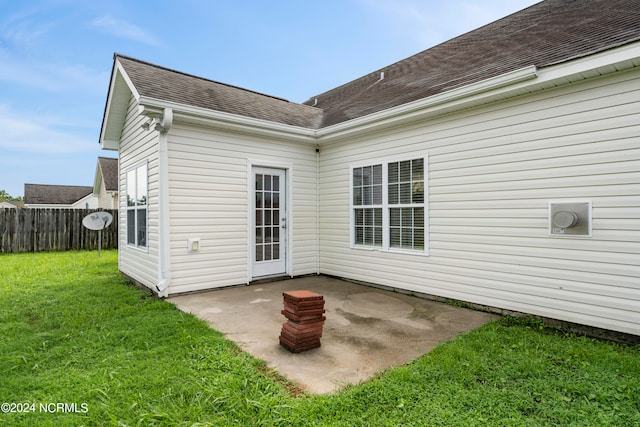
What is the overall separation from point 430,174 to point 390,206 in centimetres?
88

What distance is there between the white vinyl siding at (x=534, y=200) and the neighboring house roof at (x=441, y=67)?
49 cm

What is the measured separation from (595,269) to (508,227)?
3.08 feet

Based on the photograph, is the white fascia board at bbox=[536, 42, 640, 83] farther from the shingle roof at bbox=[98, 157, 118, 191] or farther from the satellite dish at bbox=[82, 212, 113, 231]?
the shingle roof at bbox=[98, 157, 118, 191]

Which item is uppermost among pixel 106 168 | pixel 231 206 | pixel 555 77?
pixel 106 168

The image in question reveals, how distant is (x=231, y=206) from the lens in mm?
5492

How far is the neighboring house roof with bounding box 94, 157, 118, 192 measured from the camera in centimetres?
1729

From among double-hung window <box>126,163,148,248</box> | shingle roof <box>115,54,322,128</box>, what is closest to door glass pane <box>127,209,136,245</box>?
double-hung window <box>126,163,148,248</box>

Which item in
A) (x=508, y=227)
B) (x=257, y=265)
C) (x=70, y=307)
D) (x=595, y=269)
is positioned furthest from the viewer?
(x=257, y=265)

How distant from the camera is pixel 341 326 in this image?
3.59 m

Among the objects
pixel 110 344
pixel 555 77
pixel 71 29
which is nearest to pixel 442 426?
pixel 110 344

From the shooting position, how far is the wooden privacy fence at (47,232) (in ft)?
32.7

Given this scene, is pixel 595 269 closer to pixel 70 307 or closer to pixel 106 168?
pixel 70 307

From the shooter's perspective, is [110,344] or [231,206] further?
[231,206]

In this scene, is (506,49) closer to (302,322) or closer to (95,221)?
(302,322)
